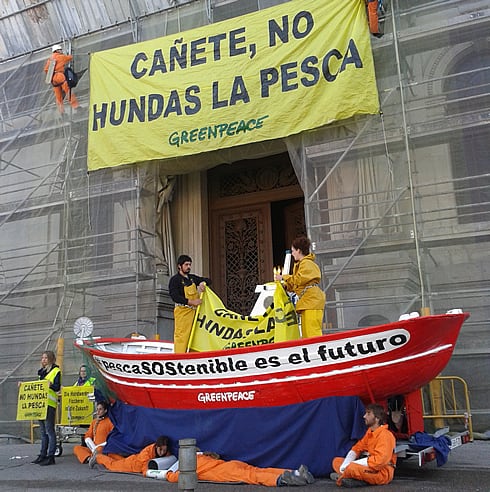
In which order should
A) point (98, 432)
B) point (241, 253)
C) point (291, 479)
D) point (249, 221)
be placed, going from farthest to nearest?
point (249, 221) → point (241, 253) → point (98, 432) → point (291, 479)

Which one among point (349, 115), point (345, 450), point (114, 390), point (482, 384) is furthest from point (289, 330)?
point (349, 115)

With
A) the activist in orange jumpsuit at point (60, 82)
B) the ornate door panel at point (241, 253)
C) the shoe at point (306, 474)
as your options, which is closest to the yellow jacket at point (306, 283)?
the shoe at point (306, 474)

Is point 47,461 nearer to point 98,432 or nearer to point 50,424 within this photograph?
point 50,424

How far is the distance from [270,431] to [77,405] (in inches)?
168

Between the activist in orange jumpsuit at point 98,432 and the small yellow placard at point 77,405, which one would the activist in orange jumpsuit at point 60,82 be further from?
the activist in orange jumpsuit at point 98,432

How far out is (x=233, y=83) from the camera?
11.1 meters

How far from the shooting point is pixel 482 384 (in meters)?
8.71

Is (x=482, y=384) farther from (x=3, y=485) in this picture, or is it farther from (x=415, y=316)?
(x=3, y=485)

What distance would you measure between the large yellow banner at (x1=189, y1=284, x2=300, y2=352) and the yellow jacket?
0.27 metres

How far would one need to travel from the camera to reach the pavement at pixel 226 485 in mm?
5462

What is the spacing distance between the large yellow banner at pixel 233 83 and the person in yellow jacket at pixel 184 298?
3.85m

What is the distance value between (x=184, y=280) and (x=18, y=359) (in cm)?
602

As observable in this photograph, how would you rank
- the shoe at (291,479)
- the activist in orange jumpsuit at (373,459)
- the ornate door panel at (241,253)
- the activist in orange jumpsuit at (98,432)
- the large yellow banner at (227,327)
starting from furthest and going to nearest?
the ornate door panel at (241,253) → the activist in orange jumpsuit at (98,432) → the large yellow banner at (227,327) → the shoe at (291,479) → the activist in orange jumpsuit at (373,459)

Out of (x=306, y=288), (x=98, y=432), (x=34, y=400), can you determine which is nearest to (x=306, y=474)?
(x=306, y=288)
